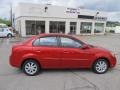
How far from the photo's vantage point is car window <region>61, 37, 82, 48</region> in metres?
7.67

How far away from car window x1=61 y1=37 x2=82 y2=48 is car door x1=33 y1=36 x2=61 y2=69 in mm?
263

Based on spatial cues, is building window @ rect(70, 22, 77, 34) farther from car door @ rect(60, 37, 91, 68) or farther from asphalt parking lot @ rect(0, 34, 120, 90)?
car door @ rect(60, 37, 91, 68)

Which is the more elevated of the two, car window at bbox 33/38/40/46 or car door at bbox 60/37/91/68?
car window at bbox 33/38/40/46

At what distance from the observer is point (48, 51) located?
7.48 metres

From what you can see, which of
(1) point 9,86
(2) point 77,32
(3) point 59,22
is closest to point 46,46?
(1) point 9,86

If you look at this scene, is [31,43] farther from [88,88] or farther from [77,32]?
[77,32]

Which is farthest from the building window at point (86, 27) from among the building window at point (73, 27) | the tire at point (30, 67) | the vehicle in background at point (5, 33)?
the tire at point (30, 67)

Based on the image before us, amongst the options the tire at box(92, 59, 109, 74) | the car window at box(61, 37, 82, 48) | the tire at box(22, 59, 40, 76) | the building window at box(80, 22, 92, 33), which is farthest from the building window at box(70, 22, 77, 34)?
the tire at box(22, 59, 40, 76)

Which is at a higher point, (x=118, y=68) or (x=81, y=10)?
(x=81, y=10)

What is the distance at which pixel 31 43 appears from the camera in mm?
7527

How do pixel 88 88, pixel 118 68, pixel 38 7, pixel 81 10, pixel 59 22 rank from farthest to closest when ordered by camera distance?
pixel 81 10 → pixel 59 22 → pixel 38 7 → pixel 118 68 → pixel 88 88

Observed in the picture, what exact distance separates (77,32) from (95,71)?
34.2m

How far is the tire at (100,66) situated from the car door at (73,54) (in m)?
0.39

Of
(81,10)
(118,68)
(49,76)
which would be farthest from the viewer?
(81,10)
